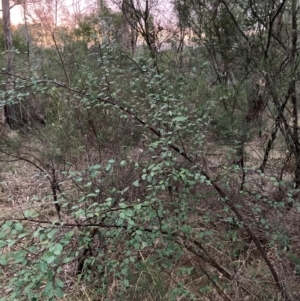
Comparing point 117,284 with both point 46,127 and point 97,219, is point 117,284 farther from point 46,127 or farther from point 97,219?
point 46,127

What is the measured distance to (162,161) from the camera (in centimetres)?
174

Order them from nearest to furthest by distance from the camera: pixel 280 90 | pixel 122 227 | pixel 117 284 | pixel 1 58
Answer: pixel 122 227, pixel 117 284, pixel 280 90, pixel 1 58

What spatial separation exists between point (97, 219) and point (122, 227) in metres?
0.18

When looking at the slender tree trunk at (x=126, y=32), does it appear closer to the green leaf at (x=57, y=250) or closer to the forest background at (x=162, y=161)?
the forest background at (x=162, y=161)

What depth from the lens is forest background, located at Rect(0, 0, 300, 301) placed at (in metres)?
1.77

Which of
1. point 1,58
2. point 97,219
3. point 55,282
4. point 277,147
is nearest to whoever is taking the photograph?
point 55,282

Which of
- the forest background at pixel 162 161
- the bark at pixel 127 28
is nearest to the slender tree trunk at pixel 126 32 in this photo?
the bark at pixel 127 28

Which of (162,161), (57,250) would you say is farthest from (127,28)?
(57,250)

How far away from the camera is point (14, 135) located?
4.77 meters

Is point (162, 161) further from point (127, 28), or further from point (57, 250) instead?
point (127, 28)

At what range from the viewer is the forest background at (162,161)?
1771 mm

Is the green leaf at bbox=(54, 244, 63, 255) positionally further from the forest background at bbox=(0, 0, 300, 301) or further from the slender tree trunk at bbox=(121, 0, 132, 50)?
the slender tree trunk at bbox=(121, 0, 132, 50)

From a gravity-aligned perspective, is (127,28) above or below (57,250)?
above

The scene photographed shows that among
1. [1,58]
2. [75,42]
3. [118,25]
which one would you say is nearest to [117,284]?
[75,42]
